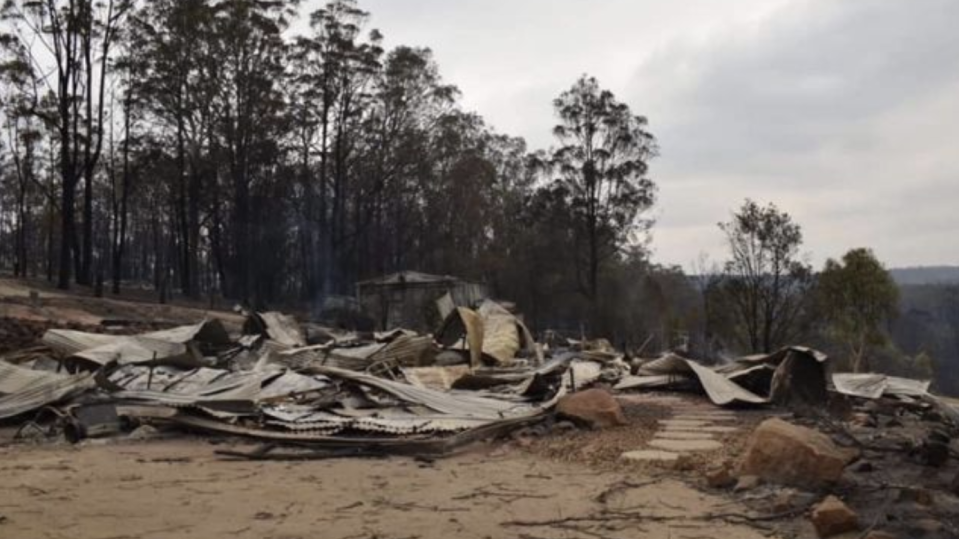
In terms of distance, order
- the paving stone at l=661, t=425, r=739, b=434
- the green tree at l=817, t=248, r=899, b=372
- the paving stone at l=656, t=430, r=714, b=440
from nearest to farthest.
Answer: the paving stone at l=656, t=430, r=714, b=440, the paving stone at l=661, t=425, r=739, b=434, the green tree at l=817, t=248, r=899, b=372

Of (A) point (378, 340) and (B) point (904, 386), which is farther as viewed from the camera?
(A) point (378, 340)

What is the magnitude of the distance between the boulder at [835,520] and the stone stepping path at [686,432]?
2319 millimetres

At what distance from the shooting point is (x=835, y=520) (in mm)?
4781

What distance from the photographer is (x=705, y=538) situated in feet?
16.1

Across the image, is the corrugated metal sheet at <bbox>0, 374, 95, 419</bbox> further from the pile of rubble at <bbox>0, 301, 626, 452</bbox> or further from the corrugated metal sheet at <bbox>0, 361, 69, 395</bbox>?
the corrugated metal sheet at <bbox>0, 361, 69, 395</bbox>

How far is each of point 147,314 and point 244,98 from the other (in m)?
15.1

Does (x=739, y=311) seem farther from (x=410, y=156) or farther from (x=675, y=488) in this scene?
(x=675, y=488)

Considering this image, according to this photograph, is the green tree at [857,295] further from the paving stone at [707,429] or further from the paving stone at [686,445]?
the paving stone at [686,445]

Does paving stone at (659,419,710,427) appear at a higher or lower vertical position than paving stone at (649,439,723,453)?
higher

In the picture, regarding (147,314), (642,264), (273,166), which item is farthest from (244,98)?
(642,264)

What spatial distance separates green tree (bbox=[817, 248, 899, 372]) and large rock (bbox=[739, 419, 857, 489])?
2076 centimetres

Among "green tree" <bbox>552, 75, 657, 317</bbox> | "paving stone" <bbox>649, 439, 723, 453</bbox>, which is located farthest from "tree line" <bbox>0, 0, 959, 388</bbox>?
"paving stone" <bbox>649, 439, 723, 453</bbox>

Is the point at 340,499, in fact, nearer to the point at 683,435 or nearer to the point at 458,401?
the point at 683,435

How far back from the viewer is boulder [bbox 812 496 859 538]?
15.7 ft
